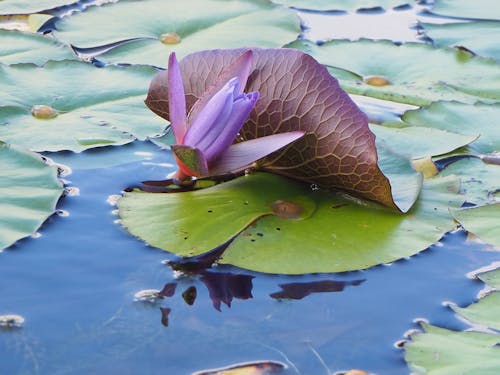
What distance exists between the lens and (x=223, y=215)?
211cm

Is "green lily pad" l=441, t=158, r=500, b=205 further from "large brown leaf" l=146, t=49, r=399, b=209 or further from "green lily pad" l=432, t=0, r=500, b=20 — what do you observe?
"green lily pad" l=432, t=0, r=500, b=20

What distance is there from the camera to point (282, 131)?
219 centimetres

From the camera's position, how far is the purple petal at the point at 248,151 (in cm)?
210

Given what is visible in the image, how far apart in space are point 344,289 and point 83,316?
1.81 feet

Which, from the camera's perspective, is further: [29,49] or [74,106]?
[29,49]

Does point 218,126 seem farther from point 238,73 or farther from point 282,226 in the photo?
point 282,226

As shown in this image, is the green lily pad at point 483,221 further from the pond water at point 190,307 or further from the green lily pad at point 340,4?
the green lily pad at point 340,4

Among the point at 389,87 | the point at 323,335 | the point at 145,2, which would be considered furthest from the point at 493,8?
the point at 323,335

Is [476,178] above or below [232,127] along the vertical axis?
below

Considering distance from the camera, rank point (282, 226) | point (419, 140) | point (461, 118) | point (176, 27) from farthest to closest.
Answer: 1. point (176, 27)
2. point (461, 118)
3. point (419, 140)
4. point (282, 226)

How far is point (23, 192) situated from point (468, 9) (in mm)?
2383

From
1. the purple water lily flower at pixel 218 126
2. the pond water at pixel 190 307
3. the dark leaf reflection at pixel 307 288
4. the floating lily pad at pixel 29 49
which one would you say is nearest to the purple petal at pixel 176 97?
the purple water lily flower at pixel 218 126

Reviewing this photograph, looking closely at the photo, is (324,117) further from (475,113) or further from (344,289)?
(475,113)

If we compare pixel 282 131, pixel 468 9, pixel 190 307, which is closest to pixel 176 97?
pixel 282 131
